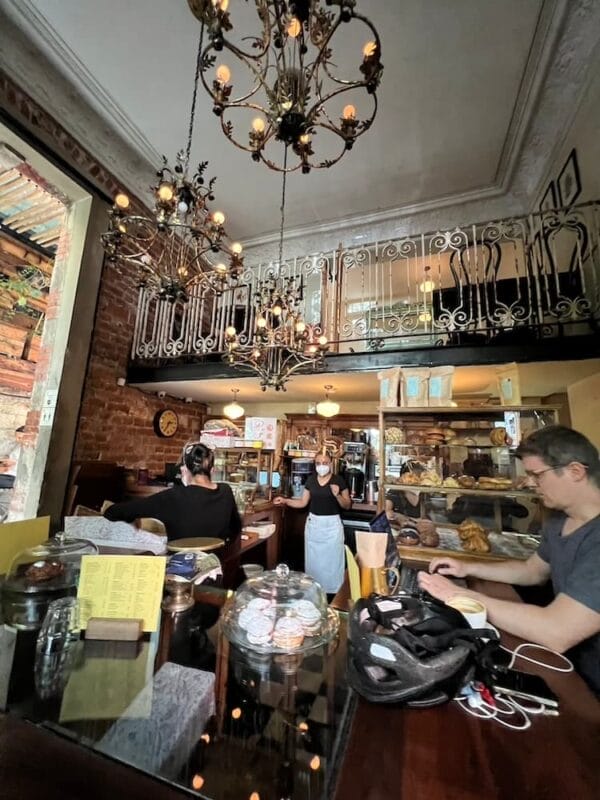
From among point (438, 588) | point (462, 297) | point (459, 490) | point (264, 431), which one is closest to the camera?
point (438, 588)

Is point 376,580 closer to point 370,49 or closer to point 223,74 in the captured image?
point 370,49

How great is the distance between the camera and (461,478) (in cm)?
264

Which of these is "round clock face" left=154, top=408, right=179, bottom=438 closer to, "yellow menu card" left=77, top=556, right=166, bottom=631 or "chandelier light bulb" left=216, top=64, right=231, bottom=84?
"chandelier light bulb" left=216, top=64, right=231, bottom=84

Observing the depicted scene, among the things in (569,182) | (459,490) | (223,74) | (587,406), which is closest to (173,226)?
(223,74)

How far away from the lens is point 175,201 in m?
2.38

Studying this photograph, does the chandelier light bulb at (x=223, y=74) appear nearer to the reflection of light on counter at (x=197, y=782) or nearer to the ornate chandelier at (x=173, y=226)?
the ornate chandelier at (x=173, y=226)

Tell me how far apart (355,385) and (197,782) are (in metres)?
4.25

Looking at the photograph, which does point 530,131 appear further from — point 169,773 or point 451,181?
point 169,773

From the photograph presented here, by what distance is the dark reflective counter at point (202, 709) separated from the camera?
56cm

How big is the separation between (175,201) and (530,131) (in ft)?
14.0

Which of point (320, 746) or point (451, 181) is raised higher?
point (451, 181)

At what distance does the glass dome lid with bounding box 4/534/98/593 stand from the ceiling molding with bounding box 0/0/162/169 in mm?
4593

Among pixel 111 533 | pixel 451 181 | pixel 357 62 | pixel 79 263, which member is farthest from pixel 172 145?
pixel 111 533

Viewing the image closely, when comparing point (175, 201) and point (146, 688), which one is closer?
point (146, 688)
